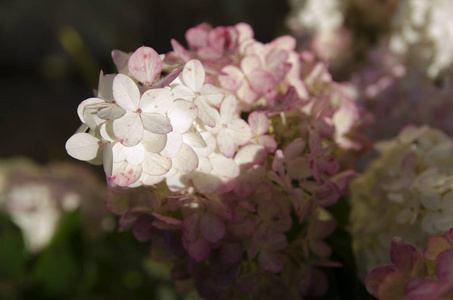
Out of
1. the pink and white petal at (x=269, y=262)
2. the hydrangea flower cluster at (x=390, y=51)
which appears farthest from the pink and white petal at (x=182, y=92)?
the hydrangea flower cluster at (x=390, y=51)

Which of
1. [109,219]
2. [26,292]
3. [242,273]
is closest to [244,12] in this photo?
[109,219]

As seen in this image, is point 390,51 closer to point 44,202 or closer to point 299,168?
point 299,168

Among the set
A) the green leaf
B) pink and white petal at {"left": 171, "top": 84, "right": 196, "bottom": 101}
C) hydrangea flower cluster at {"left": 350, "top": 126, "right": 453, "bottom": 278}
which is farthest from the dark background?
pink and white petal at {"left": 171, "top": 84, "right": 196, "bottom": 101}

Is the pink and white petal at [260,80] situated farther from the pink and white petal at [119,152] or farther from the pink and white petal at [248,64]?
the pink and white petal at [119,152]

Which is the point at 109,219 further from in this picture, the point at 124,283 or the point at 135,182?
the point at 135,182

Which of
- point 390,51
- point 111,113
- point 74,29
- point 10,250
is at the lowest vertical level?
point 10,250

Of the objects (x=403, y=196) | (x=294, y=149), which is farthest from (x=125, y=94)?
(x=403, y=196)
